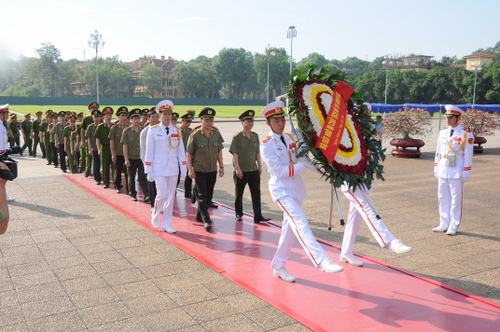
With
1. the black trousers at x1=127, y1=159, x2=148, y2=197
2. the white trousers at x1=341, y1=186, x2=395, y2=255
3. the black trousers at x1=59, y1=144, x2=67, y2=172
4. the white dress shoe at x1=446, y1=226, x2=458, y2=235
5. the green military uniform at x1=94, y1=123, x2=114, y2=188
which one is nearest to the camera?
the white trousers at x1=341, y1=186, x2=395, y2=255

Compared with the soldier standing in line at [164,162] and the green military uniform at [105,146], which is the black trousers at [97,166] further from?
the soldier standing in line at [164,162]

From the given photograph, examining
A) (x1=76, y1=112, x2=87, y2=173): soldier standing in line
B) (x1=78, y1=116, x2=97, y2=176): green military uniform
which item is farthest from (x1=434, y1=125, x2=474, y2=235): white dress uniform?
(x1=76, y1=112, x2=87, y2=173): soldier standing in line

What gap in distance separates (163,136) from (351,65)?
174m

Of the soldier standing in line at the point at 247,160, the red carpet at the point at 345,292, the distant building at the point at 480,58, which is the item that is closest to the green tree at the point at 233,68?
the distant building at the point at 480,58

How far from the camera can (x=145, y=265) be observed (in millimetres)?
5602

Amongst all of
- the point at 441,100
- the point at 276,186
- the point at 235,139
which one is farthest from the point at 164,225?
the point at 441,100

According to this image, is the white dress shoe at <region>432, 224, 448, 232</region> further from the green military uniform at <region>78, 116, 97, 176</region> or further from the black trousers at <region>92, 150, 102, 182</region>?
the green military uniform at <region>78, 116, 97, 176</region>

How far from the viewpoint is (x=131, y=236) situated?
6875 mm

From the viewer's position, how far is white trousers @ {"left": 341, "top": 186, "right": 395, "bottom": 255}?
4.86 metres

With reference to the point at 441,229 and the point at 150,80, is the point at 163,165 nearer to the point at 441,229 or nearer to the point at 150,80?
the point at 441,229

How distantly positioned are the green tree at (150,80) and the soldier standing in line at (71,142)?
92.3 m

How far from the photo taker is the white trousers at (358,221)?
486 cm

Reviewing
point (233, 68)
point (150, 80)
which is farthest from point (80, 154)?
point (233, 68)

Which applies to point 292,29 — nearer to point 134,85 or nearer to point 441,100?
point 441,100
